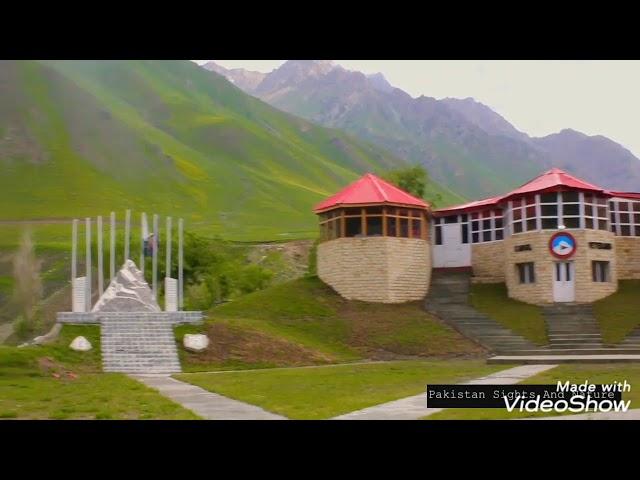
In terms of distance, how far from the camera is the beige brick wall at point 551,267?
44.9 metres

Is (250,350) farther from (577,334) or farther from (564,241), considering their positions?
(564,241)

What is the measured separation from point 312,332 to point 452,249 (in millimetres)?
16678

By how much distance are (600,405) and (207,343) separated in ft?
66.6

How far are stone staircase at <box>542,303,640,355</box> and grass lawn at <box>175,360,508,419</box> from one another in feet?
17.2

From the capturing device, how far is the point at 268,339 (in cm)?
3616

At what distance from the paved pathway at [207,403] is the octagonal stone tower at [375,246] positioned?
20.6m

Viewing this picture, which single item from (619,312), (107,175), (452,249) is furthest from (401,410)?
(107,175)

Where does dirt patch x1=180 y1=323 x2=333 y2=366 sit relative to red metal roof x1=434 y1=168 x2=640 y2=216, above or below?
below

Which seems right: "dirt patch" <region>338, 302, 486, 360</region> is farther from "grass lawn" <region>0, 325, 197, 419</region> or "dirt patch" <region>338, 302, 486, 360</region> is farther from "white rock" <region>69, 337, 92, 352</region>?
"grass lawn" <region>0, 325, 197, 419</region>

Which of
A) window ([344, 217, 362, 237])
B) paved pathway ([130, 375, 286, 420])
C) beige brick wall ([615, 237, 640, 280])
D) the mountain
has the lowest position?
paved pathway ([130, 375, 286, 420])

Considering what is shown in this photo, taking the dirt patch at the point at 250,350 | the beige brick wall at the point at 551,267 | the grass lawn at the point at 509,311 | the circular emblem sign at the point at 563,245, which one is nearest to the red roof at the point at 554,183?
the beige brick wall at the point at 551,267

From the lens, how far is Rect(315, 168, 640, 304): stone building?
45312 millimetres

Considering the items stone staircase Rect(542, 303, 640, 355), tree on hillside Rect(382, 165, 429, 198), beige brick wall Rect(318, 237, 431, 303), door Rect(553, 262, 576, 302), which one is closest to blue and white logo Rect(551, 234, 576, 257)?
door Rect(553, 262, 576, 302)

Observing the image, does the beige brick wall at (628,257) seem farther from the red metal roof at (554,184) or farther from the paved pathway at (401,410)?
the paved pathway at (401,410)
